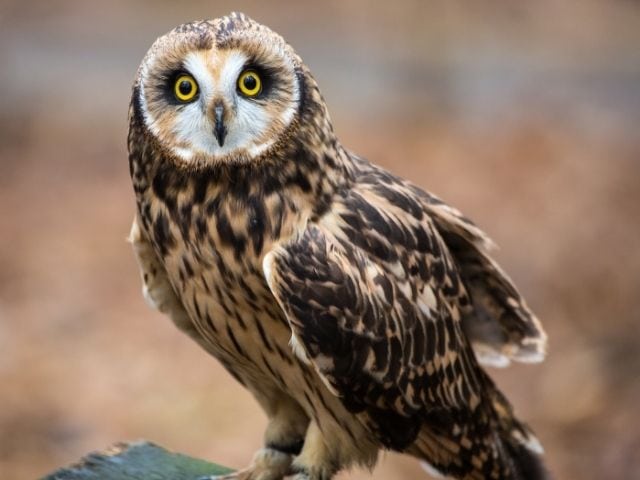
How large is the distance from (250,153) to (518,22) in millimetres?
10544

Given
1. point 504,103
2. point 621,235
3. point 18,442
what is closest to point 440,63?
point 504,103

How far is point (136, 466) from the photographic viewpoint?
13.2 feet

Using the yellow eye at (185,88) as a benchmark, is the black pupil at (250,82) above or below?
above

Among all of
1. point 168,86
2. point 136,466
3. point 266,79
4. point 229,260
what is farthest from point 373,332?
point 136,466

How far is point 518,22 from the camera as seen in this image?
13.3 m

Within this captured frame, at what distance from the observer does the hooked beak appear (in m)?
3.08

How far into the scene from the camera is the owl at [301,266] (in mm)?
3197

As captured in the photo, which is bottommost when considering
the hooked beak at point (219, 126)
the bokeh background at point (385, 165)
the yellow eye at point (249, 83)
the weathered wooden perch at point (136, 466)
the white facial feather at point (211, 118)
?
the weathered wooden perch at point (136, 466)

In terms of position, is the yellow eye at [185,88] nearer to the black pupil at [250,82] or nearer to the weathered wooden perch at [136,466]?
the black pupil at [250,82]

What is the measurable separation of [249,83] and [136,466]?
1510mm

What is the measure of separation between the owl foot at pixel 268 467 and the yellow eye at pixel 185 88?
1.32 metres

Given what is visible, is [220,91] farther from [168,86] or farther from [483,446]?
[483,446]

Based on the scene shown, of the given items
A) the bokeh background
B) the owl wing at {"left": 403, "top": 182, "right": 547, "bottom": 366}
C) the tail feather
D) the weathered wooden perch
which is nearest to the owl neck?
the owl wing at {"left": 403, "top": 182, "right": 547, "bottom": 366}

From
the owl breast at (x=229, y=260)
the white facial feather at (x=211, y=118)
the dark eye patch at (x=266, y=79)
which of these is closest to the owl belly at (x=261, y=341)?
the owl breast at (x=229, y=260)
